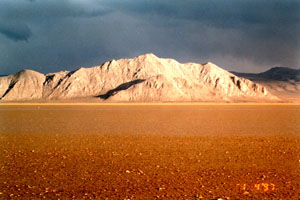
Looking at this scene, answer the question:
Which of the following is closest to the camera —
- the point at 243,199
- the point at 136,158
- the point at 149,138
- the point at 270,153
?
the point at 243,199

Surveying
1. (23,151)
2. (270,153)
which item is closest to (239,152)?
(270,153)

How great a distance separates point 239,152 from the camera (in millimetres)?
13859

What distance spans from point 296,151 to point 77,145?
35.3 ft

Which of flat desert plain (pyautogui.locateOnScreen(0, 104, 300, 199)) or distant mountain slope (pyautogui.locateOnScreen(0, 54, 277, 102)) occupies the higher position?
distant mountain slope (pyautogui.locateOnScreen(0, 54, 277, 102))

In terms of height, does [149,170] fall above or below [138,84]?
below

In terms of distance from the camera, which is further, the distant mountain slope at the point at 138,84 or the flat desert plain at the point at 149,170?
the distant mountain slope at the point at 138,84

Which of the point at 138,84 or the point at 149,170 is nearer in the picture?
the point at 149,170

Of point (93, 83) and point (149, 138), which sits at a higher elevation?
point (93, 83)

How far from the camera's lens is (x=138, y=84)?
131 m

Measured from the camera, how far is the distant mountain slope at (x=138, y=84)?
128000mm

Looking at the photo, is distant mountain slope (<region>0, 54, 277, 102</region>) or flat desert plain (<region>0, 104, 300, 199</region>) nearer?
flat desert plain (<region>0, 104, 300, 199</region>)

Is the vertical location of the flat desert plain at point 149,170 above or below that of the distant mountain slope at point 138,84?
below

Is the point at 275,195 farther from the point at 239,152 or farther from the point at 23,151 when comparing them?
the point at 23,151

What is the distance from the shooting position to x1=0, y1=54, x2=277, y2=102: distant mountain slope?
420 ft
